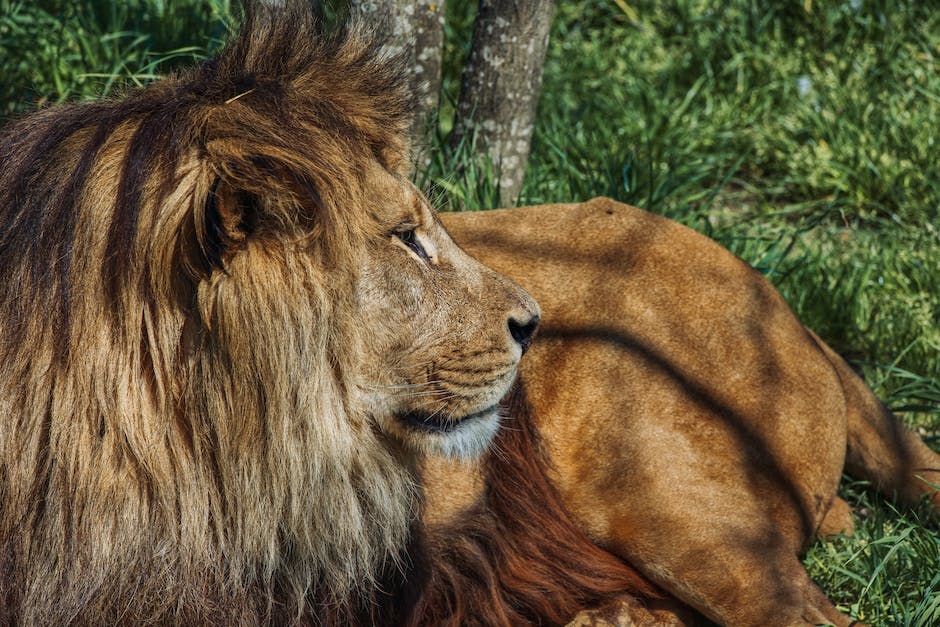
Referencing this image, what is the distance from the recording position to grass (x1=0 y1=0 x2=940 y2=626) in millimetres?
4086

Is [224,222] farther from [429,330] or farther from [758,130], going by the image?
[758,130]

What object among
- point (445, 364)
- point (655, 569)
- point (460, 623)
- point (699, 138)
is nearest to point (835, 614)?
point (655, 569)

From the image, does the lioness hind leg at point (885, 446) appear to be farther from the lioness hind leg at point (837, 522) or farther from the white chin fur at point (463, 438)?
the white chin fur at point (463, 438)

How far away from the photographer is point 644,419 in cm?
273

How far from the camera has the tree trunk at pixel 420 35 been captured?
3625 mm

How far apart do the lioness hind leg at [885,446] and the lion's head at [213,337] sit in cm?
141

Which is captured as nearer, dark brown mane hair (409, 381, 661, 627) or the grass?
dark brown mane hair (409, 381, 661, 627)

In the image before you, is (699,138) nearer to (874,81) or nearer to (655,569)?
(874,81)

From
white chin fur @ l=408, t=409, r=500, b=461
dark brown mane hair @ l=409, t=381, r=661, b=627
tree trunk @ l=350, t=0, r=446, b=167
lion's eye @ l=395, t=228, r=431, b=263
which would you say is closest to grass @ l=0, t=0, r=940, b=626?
tree trunk @ l=350, t=0, r=446, b=167

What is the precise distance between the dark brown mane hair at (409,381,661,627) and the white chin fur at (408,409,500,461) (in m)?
0.36

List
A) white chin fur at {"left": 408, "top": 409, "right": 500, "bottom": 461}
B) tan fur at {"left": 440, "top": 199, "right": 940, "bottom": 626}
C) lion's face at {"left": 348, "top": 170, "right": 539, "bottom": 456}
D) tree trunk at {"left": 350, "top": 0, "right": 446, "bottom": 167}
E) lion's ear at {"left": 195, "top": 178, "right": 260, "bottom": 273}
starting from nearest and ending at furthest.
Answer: lion's ear at {"left": 195, "top": 178, "right": 260, "bottom": 273} → lion's face at {"left": 348, "top": 170, "right": 539, "bottom": 456} → white chin fur at {"left": 408, "top": 409, "right": 500, "bottom": 461} → tan fur at {"left": 440, "top": 199, "right": 940, "bottom": 626} → tree trunk at {"left": 350, "top": 0, "right": 446, "bottom": 167}

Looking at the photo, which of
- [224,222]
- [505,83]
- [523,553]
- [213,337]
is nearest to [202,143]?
[224,222]

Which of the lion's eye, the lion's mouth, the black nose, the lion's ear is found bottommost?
the lion's mouth

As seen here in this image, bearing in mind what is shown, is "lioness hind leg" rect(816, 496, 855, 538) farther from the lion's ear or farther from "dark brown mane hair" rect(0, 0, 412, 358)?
the lion's ear
